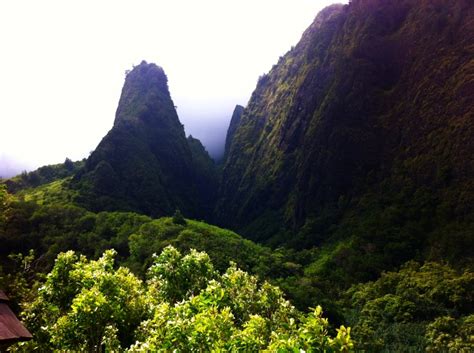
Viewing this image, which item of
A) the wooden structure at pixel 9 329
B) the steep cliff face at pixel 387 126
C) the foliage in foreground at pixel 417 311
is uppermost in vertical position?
the steep cliff face at pixel 387 126

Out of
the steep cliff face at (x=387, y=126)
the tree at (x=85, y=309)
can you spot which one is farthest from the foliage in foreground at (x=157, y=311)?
the steep cliff face at (x=387, y=126)

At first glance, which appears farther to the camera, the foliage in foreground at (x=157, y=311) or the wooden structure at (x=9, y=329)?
the wooden structure at (x=9, y=329)

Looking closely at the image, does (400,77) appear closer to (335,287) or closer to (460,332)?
(335,287)

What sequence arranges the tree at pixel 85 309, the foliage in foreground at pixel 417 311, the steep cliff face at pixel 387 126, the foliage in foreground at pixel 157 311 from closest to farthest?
the foliage in foreground at pixel 157 311 → the tree at pixel 85 309 → the foliage in foreground at pixel 417 311 → the steep cliff face at pixel 387 126

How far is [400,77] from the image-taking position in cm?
15462

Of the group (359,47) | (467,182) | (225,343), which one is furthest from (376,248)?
(225,343)

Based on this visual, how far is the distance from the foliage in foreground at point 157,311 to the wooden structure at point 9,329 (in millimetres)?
1386

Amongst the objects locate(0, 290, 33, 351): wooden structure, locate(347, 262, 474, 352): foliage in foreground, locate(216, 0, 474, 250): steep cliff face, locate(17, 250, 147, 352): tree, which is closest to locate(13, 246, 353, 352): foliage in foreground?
locate(17, 250, 147, 352): tree

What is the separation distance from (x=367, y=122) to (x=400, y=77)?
64.4 feet

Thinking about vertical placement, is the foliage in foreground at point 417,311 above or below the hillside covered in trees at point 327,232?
below

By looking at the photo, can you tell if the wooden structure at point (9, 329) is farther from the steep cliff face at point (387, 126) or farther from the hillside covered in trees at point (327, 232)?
the steep cliff face at point (387, 126)

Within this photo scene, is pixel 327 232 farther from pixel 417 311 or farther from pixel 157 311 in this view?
pixel 157 311

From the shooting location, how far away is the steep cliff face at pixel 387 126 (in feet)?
395

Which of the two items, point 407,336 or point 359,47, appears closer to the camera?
point 407,336
